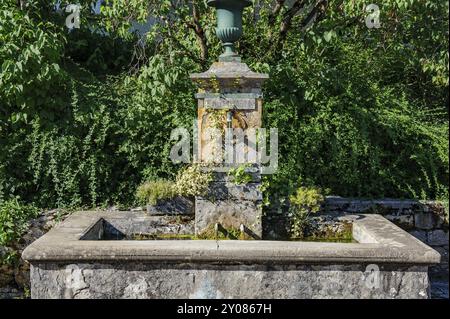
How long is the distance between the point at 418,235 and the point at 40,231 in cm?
373

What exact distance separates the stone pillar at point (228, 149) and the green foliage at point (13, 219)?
185 cm

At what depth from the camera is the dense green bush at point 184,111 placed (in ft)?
18.3

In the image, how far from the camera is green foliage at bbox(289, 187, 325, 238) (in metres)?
4.68

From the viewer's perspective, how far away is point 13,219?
5.25m

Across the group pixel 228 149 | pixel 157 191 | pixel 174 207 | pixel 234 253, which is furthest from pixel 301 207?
pixel 234 253

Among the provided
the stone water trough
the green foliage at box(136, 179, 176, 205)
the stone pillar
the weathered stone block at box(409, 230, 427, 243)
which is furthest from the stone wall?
the stone water trough

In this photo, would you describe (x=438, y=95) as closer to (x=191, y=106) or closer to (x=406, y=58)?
(x=406, y=58)

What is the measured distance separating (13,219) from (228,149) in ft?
7.49

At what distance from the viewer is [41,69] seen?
541cm

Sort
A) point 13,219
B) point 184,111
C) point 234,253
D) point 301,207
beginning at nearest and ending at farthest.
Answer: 1. point 234,253
2. point 301,207
3. point 13,219
4. point 184,111

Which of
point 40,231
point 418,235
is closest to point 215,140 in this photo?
point 40,231

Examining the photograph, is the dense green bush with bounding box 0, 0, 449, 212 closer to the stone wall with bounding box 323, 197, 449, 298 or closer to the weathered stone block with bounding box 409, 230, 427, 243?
the stone wall with bounding box 323, 197, 449, 298

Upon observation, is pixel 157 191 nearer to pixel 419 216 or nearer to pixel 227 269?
pixel 227 269

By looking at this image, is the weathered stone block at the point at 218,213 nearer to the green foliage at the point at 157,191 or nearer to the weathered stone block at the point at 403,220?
the green foliage at the point at 157,191
